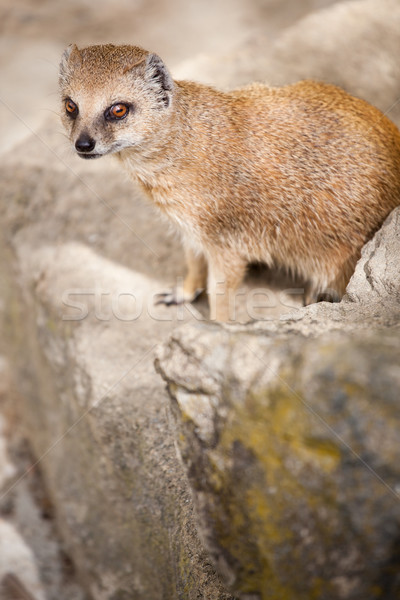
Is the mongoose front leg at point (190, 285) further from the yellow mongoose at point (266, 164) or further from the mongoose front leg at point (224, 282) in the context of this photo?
the yellow mongoose at point (266, 164)

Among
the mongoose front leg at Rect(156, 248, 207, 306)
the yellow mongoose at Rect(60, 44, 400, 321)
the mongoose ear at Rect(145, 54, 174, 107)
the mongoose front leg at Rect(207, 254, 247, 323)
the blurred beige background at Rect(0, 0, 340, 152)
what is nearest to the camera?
the mongoose ear at Rect(145, 54, 174, 107)

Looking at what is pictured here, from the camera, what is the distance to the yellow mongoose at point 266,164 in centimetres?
237

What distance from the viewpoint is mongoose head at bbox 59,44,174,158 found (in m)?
2.14

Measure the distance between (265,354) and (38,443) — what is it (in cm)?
272

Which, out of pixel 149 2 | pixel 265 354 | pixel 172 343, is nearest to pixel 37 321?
pixel 172 343

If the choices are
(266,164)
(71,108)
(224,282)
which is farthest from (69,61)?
(224,282)

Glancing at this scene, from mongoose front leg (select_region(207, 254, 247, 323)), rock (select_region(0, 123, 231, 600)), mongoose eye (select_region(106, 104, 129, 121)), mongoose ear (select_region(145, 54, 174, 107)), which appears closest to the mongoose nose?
mongoose eye (select_region(106, 104, 129, 121))

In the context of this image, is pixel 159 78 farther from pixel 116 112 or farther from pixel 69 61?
pixel 69 61

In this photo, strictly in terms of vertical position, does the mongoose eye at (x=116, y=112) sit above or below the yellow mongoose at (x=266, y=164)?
above

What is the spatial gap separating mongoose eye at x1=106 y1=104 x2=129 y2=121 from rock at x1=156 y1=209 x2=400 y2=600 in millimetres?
1029

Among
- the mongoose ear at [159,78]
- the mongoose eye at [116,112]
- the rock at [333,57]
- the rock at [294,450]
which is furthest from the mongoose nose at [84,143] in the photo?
the rock at [333,57]

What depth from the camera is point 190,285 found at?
9.66 ft

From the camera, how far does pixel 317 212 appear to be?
7.95ft

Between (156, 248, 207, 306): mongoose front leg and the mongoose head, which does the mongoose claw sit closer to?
(156, 248, 207, 306): mongoose front leg
